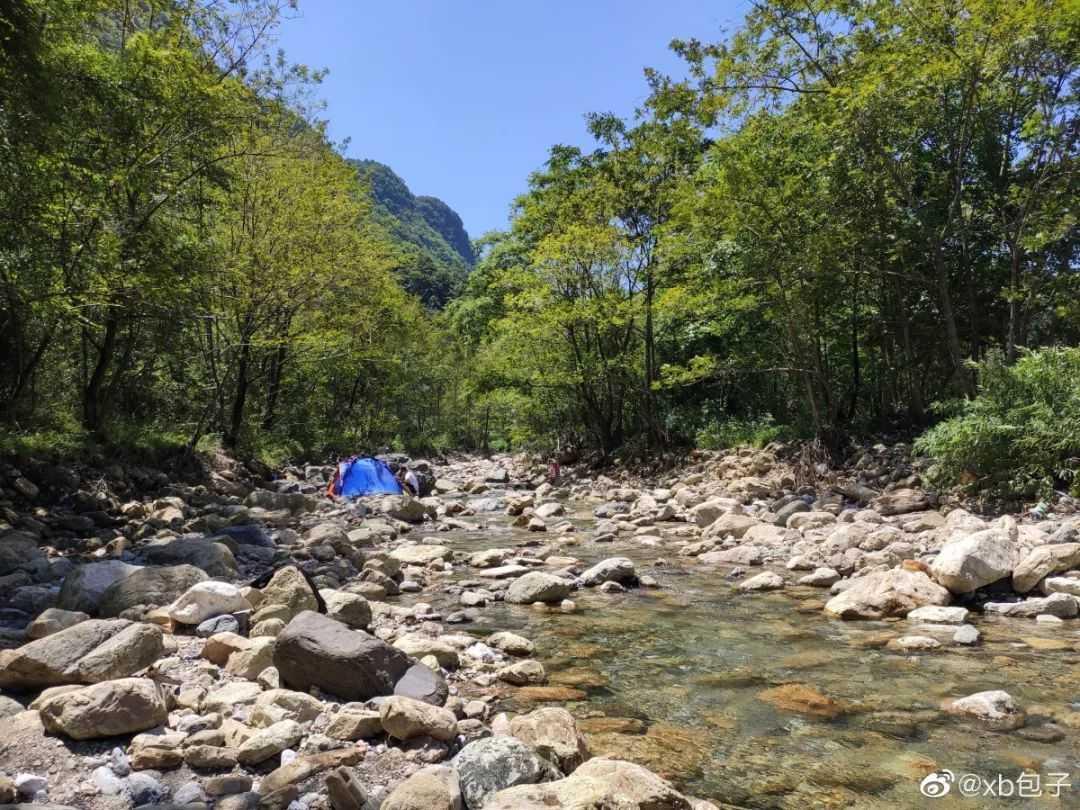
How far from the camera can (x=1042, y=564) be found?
6.24 meters

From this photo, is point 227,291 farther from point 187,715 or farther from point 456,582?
point 187,715

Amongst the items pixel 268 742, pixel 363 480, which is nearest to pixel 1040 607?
pixel 268 742

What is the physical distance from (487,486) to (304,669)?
17.3 meters

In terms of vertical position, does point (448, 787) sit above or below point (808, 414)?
below

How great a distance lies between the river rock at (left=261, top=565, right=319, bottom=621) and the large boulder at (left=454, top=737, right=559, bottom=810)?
2592mm

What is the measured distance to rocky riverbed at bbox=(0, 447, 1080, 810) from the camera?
318 centimetres

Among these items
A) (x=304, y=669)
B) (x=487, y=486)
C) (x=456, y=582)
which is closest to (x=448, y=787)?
(x=304, y=669)

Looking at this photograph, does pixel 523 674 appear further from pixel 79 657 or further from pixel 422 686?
pixel 79 657

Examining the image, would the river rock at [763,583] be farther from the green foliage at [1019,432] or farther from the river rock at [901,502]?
the green foliage at [1019,432]

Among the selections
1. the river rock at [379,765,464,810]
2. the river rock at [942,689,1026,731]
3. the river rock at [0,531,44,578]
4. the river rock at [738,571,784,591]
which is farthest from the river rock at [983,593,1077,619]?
the river rock at [0,531,44,578]

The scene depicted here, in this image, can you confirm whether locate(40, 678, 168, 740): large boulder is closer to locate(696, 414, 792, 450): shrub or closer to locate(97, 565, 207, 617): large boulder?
locate(97, 565, 207, 617): large boulder

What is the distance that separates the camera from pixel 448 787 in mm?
2949

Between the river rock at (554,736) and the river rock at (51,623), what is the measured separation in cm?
303

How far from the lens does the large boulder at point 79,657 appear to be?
3.79 metres
